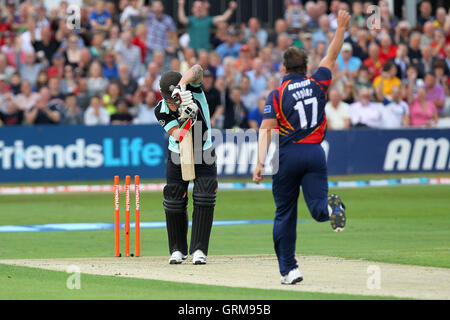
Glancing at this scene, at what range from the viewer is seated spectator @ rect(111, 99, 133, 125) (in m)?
25.9

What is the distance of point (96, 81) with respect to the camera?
86.1 ft

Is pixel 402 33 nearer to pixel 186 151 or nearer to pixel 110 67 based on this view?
pixel 110 67

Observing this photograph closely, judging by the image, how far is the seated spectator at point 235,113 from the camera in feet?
86.6

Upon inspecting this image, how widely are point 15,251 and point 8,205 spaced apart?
7.56 m

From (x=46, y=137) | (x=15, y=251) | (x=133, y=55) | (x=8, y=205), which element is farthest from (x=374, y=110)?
(x=15, y=251)

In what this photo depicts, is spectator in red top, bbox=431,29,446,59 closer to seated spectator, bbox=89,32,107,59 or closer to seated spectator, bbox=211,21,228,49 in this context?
seated spectator, bbox=211,21,228,49

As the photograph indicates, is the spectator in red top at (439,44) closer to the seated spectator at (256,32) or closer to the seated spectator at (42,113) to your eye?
the seated spectator at (256,32)

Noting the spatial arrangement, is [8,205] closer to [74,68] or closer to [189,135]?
[74,68]

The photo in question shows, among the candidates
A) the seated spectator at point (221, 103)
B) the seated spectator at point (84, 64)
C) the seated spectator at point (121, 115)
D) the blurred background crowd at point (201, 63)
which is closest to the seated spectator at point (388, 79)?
the blurred background crowd at point (201, 63)

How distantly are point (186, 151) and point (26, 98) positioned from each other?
544 inches

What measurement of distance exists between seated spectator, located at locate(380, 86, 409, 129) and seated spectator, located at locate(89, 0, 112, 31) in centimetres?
771

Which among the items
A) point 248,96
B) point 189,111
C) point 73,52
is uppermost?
point 189,111

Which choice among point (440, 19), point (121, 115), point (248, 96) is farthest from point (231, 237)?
point (440, 19)

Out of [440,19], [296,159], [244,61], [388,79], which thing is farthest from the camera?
[440,19]
